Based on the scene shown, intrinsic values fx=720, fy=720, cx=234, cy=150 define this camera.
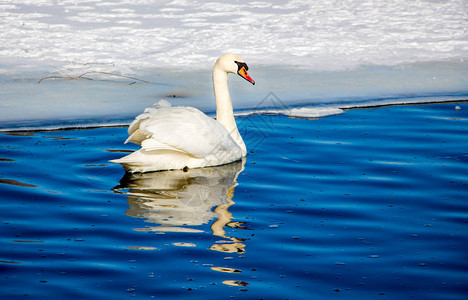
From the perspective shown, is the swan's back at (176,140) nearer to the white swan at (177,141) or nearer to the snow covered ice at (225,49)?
the white swan at (177,141)

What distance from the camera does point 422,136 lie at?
294 inches

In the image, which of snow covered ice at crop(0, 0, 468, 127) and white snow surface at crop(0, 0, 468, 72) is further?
white snow surface at crop(0, 0, 468, 72)

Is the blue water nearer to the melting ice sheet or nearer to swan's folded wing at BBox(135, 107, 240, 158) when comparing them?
swan's folded wing at BBox(135, 107, 240, 158)

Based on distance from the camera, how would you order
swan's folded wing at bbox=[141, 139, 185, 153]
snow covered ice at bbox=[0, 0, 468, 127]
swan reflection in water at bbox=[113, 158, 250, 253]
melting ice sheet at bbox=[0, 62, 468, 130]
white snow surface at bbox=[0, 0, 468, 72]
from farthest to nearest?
white snow surface at bbox=[0, 0, 468, 72], snow covered ice at bbox=[0, 0, 468, 127], melting ice sheet at bbox=[0, 62, 468, 130], swan's folded wing at bbox=[141, 139, 185, 153], swan reflection in water at bbox=[113, 158, 250, 253]

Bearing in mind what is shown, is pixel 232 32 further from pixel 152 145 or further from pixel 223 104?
pixel 152 145

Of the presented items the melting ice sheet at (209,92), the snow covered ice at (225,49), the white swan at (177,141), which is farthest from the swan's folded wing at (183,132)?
the snow covered ice at (225,49)

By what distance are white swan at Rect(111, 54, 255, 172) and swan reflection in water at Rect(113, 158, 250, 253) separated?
3.7 inches

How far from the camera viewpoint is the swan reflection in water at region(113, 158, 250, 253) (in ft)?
16.6

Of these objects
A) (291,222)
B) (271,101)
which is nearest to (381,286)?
(291,222)

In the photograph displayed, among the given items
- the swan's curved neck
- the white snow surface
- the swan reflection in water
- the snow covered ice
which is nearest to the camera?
the swan reflection in water

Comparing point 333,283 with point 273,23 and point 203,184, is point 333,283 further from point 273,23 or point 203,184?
point 273,23

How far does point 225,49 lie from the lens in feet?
35.5

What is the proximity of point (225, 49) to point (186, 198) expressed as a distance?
538 centimetres

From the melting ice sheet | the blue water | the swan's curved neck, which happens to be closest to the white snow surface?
the melting ice sheet
